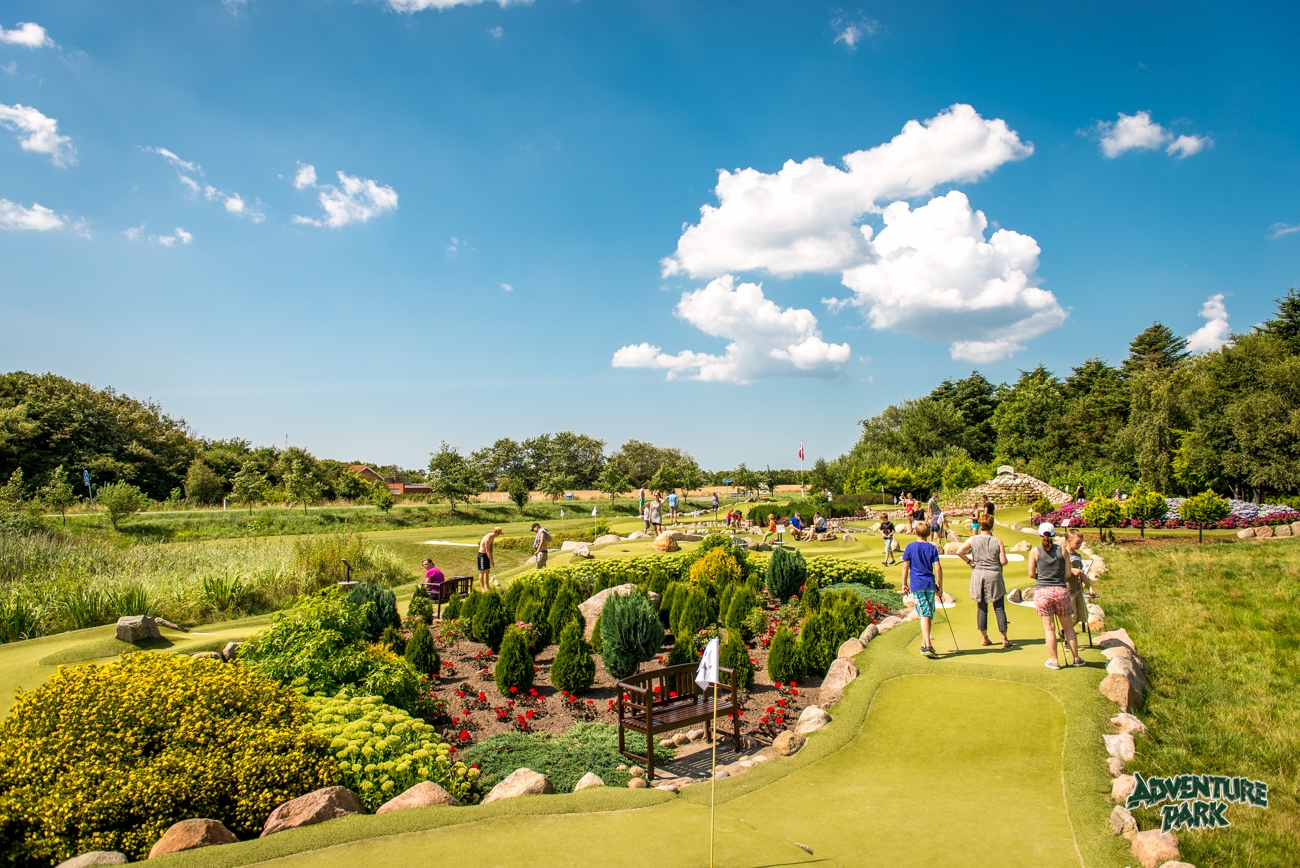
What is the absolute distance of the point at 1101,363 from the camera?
193ft

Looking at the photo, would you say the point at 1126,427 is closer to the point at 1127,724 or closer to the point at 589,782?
the point at 1127,724

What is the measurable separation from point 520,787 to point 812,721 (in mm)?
3549

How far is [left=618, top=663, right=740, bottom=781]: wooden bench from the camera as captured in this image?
7.30m

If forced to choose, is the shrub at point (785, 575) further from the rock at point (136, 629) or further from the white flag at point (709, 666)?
the rock at point (136, 629)

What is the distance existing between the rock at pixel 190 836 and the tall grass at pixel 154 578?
35.6 ft

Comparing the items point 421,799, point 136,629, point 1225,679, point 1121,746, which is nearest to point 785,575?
point 1225,679

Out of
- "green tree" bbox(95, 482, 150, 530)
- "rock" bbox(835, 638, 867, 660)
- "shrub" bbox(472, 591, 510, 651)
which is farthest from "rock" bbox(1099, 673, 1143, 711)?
"green tree" bbox(95, 482, 150, 530)

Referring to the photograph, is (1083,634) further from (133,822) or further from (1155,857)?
(133,822)

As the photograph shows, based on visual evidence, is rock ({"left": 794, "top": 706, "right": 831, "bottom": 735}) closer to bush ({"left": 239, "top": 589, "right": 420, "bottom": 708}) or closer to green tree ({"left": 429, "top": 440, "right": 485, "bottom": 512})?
bush ({"left": 239, "top": 589, "right": 420, "bottom": 708})

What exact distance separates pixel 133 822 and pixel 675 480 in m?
53.0

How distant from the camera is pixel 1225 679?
8891 millimetres

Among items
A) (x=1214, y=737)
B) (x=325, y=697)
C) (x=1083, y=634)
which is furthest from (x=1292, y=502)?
(x=325, y=697)

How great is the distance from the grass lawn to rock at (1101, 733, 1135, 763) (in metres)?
0.09

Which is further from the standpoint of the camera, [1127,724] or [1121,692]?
[1121,692]
